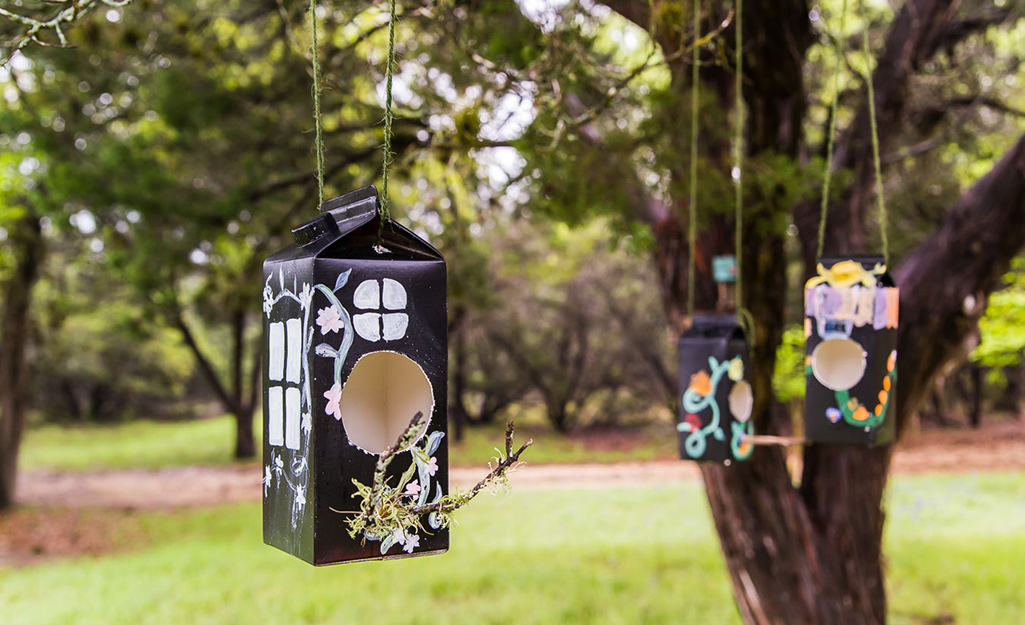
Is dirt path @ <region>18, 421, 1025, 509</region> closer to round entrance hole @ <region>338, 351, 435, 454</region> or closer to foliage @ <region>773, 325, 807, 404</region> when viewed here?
foliage @ <region>773, 325, 807, 404</region>

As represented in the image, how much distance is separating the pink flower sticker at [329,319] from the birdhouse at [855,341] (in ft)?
5.24

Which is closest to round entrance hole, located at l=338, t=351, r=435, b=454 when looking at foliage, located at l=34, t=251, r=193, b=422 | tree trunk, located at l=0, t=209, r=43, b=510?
tree trunk, located at l=0, t=209, r=43, b=510

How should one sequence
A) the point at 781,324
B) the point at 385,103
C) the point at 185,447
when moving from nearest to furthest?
1. the point at 385,103
2. the point at 781,324
3. the point at 185,447

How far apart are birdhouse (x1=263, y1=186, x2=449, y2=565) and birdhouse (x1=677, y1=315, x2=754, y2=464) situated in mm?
1506

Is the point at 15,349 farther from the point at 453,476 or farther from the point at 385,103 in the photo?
the point at 385,103

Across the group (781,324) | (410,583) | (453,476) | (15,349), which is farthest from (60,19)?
(453,476)

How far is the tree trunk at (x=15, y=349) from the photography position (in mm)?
10055

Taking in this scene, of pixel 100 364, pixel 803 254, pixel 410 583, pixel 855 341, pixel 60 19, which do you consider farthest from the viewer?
pixel 100 364

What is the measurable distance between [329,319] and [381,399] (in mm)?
443

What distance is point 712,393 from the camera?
2859 millimetres

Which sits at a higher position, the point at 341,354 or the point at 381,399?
the point at 341,354

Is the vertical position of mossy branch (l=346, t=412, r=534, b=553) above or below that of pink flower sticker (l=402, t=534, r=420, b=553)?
above

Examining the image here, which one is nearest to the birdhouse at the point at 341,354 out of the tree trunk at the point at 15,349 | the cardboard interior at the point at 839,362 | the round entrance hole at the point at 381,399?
the round entrance hole at the point at 381,399

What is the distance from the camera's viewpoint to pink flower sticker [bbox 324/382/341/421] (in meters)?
1.47
